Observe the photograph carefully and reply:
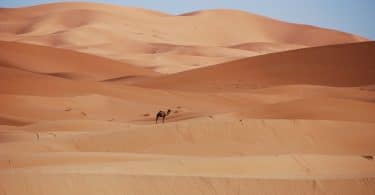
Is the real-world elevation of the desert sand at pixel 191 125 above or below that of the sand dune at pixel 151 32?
below

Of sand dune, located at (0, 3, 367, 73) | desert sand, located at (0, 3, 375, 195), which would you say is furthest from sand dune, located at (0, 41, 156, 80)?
sand dune, located at (0, 3, 367, 73)

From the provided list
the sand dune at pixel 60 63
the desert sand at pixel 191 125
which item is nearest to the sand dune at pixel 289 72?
the desert sand at pixel 191 125

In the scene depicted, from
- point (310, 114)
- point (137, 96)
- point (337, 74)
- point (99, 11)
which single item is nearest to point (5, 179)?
point (310, 114)

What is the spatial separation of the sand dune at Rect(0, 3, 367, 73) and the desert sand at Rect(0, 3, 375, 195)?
46.2 feet

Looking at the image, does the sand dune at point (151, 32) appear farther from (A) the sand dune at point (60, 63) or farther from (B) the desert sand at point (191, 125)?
(B) the desert sand at point (191, 125)

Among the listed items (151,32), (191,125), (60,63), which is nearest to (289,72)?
(60,63)

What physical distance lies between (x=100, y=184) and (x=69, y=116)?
1217cm

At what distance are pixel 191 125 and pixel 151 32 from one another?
7838 centimetres

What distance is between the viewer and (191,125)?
12.0m

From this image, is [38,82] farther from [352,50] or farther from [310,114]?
[352,50]

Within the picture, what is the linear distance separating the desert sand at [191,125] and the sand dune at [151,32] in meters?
14.1

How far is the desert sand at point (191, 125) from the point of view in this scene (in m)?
6.47

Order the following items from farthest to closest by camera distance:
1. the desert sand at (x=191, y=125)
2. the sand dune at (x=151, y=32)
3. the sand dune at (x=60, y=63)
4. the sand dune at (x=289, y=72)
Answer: the sand dune at (x=151, y=32), the sand dune at (x=60, y=63), the sand dune at (x=289, y=72), the desert sand at (x=191, y=125)

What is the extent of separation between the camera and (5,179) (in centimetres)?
627
